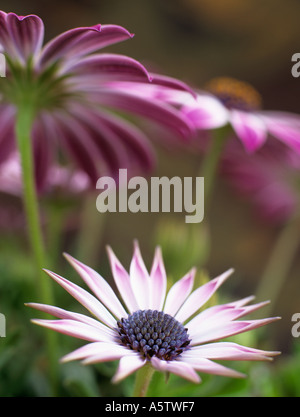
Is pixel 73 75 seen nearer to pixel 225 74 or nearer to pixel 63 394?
pixel 63 394

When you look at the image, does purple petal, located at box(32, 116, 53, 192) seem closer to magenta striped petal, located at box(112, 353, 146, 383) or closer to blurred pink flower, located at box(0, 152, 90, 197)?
blurred pink flower, located at box(0, 152, 90, 197)

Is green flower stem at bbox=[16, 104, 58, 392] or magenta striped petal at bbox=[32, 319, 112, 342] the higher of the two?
green flower stem at bbox=[16, 104, 58, 392]

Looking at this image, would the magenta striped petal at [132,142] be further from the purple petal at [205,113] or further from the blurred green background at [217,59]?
the blurred green background at [217,59]

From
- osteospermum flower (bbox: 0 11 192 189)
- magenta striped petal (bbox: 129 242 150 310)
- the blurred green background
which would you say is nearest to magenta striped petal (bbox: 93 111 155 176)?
osteospermum flower (bbox: 0 11 192 189)

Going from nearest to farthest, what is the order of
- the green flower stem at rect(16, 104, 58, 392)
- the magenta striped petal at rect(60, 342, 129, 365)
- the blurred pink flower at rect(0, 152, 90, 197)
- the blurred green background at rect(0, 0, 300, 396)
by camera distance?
the magenta striped petal at rect(60, 342, 129, 365), the green flower stem at rect(16, 104, 58, 392), the blurred pink flower at rect(0, 152, 90, 197), the blurred green background at rect(0, 0, 300, 396)

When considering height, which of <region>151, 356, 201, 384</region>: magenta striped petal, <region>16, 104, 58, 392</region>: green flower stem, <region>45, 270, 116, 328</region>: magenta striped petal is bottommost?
<region>151, 356, 201, 384</region>: magenta striped petal

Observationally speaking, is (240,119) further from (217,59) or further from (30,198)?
(217,59)
